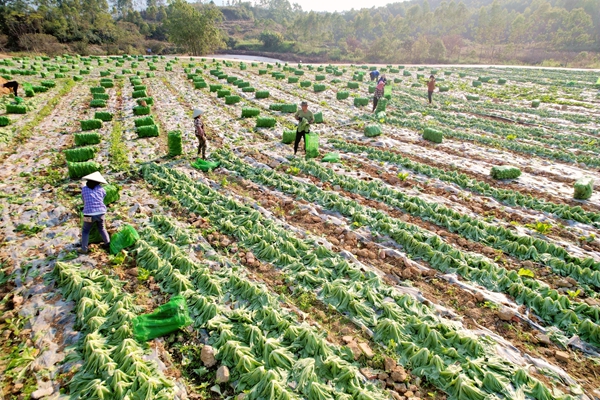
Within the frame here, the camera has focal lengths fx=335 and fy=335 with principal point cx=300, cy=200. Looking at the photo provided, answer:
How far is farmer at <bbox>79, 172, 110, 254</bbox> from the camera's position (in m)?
7.25

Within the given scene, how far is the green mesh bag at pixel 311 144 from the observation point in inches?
521

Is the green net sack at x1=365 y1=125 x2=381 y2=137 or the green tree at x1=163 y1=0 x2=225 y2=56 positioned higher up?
the green tree at x1=163 y1=0 x2=225 y2=56

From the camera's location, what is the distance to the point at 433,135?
51.9 ft

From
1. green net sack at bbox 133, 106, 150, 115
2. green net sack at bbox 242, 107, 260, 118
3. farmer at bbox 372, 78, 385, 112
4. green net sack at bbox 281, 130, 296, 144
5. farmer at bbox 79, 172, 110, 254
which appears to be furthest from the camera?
farmer at bbox 372, 78, 385, 112

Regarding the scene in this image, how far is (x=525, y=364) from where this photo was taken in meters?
5.18

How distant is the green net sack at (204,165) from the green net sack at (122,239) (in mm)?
4812

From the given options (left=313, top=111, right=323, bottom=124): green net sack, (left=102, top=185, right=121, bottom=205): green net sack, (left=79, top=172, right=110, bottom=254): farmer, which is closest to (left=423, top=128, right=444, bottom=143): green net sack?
(left=313, top=111, right=323, bottom=124): green net sack

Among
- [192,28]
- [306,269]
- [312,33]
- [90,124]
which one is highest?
[312,33]

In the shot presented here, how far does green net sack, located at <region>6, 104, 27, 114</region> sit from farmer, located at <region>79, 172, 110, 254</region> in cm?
1629

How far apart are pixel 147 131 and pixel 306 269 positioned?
38.3 ft

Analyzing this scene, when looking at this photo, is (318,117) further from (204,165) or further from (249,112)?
(204,165)

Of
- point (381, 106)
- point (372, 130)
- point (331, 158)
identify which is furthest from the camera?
point (381, 106)

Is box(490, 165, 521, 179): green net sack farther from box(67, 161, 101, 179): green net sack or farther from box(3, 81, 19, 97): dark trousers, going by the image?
box(3, 81, 19, 97): dark trousers

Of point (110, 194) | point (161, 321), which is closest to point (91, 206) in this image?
point (110, 194)
